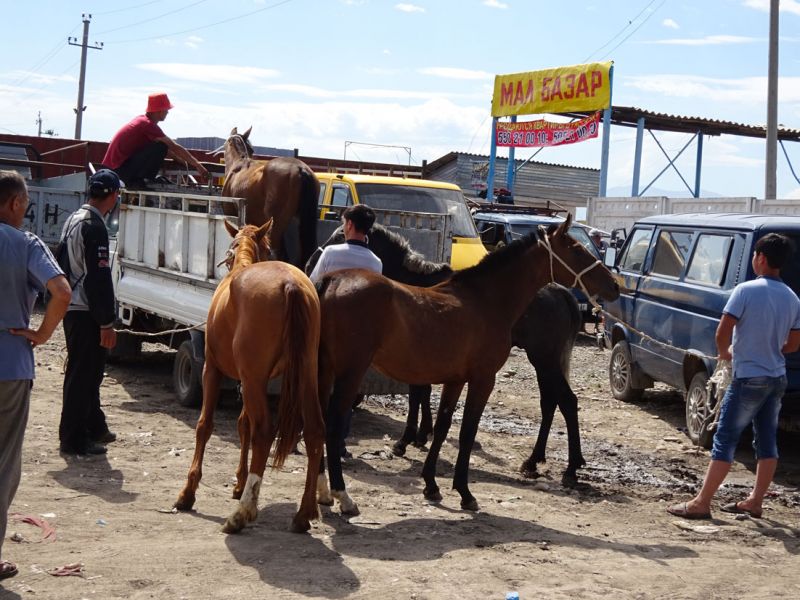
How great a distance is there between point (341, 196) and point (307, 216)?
288 centimetres

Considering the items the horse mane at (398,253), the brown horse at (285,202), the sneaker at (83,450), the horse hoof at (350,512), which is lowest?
the sneaker at (83,450)

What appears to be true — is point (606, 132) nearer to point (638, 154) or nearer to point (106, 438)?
point (638, 154)

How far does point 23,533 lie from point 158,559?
36.5 inches

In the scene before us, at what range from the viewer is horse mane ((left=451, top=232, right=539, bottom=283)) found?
7.08m

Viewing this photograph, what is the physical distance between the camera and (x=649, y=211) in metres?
20.6

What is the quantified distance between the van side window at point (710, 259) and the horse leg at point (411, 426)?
9.98 feet

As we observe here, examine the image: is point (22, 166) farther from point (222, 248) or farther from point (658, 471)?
point (658, 471)

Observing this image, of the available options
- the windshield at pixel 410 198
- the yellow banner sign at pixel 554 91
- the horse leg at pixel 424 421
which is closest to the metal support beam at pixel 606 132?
the yellow banner sign at pixel 554 91

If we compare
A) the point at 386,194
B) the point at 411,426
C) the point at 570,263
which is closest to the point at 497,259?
the point at 570,263

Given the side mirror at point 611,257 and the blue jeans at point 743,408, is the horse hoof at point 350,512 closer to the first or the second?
the blue jeans at point 743,408

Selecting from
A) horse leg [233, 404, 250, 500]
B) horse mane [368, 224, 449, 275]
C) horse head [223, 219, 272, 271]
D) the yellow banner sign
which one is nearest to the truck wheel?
horse mane [368, 224, 449, 275]

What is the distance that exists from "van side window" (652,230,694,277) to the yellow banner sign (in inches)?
498

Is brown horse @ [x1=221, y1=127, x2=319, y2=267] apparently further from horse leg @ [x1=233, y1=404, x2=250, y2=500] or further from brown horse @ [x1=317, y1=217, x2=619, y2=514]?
horse leg @ [x1=233, y1=404, x2=250, y2=500]

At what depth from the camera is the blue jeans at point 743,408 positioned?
6.80 meters
